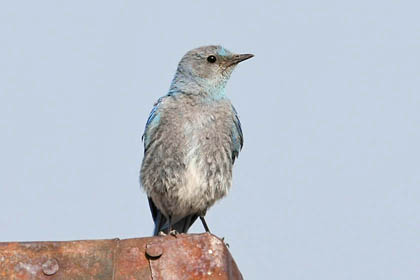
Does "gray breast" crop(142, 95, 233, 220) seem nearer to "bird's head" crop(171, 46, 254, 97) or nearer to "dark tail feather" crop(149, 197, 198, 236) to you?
"dark tail feather" crop(149, 197, 198, 236)

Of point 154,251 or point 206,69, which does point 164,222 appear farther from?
point 154,251

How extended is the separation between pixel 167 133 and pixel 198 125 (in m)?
0.31

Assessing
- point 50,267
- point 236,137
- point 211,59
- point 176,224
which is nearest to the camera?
point 50,267

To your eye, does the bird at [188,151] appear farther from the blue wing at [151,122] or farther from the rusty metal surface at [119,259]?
the rusty metal surface at [119,259]

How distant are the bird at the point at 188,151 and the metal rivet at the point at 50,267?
11.9ft

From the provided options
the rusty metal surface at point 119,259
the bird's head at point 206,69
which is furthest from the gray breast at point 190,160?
the rusty metal surface at point 119,259

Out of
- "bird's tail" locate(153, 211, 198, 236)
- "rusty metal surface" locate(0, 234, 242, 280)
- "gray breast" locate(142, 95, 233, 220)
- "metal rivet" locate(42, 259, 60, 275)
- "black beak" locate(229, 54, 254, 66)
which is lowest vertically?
"bird's tail" locate(153, 211, 198, 236)

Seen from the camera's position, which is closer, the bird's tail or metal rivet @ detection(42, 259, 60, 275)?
metal rivet @ detection(42, 259, 60, 275)

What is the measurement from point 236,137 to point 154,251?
4.14 m

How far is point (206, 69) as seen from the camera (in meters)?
7.91

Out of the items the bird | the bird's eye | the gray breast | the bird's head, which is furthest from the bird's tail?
the bird's eye

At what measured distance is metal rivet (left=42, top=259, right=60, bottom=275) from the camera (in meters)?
3.31

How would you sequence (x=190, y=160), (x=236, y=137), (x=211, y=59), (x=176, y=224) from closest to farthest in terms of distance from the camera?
1. (x=190, y=160)
2. (x=236, y=137)
3. (x=176, y=224)
4. (x=211, y=59)

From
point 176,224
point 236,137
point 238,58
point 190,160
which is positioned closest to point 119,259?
point 190,160
